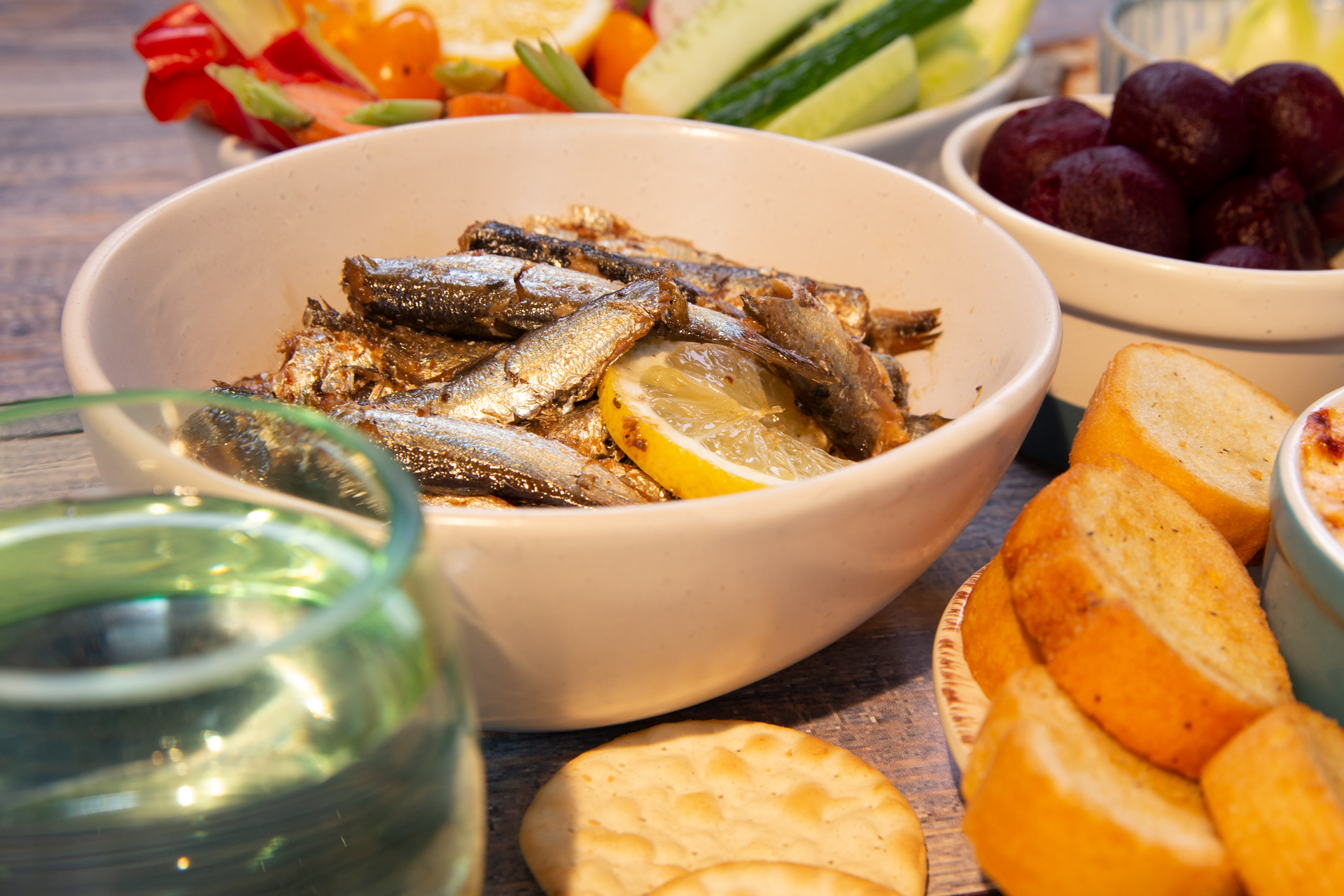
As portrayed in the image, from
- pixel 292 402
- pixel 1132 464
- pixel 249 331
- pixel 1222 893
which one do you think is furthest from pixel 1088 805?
pixel 249 331

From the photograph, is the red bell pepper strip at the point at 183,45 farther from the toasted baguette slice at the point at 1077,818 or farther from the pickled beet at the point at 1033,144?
the toasted baguette slice at the point at 1077,818

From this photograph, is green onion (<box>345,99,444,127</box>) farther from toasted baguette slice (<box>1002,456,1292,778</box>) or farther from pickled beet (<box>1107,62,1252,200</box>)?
toasted baguette slice (<box>1002,456,1292,778</box>)

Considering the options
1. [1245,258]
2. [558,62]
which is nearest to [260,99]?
[558,62]

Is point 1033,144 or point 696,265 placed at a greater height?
point 1033,144

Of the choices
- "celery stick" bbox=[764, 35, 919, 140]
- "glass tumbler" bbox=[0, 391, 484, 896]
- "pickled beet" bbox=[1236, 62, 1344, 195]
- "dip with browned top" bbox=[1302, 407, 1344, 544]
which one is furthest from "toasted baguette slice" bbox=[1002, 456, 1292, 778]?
"celery stick" bbox=[764, 35, 919, 140]

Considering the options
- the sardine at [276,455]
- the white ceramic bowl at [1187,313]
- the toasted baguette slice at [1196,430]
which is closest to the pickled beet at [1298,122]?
the white ceramic bowl at [1187,313]

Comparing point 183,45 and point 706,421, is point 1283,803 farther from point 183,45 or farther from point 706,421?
point 183,45

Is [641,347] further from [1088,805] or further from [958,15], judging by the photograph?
[958,15]
